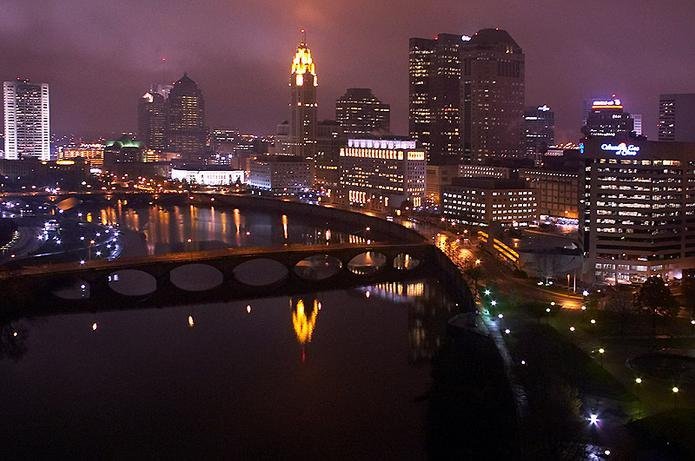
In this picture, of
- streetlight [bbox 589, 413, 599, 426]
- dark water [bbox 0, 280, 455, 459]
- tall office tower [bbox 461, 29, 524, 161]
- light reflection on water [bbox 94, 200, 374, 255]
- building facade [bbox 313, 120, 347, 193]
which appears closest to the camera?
streetlight [bbox 589, 413, 599, 426]

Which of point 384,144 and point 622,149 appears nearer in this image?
point 622,149

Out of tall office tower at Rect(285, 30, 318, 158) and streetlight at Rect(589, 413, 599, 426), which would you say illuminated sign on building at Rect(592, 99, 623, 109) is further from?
streetlight at Rect(589, 413, 599, 426)

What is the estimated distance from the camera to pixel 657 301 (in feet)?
66.7

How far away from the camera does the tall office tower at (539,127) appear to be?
8375cm

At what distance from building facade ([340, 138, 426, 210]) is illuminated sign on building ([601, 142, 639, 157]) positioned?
23.9 metres

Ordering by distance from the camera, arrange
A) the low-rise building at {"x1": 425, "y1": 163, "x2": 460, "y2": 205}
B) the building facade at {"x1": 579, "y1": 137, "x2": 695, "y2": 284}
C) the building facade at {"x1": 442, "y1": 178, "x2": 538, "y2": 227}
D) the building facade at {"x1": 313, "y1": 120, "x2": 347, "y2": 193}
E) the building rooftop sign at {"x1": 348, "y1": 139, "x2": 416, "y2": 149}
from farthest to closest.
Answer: the building facade at {"x1": 313, "y1": 120, "x2": 347, "y2": 193} < the low-rise building at {"x1": 425, "y1": 163, "x2": 460, "y2": 205} < the building rooftop sign at {"x1": 348, "y1": 139, "x2": 416, "y2": 149} < the building facade at {"x1": 442, "y1": 178, "x2": 538, "y2": 227} < the building facade at {"x1": 579, "y1": 137, "x2": 695, "y2": 284}

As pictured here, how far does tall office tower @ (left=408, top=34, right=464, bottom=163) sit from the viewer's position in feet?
258

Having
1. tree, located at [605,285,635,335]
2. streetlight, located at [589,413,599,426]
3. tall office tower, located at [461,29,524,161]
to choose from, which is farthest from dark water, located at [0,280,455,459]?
tall office tower, located at [461,29,524,161]

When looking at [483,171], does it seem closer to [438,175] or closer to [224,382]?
[438,175]

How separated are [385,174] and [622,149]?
30.5 meters

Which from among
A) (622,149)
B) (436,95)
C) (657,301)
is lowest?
(657,301)

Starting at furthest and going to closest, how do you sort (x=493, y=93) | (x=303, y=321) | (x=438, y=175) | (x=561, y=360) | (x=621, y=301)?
(x=493, y=93)
(x=438, y=175)
(x=303, y=321)
(x=621, y=301)
(x=561, y=360)

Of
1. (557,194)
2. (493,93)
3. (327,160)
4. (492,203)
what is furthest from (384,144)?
(493,93)

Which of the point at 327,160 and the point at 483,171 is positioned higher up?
the point at 327,160
